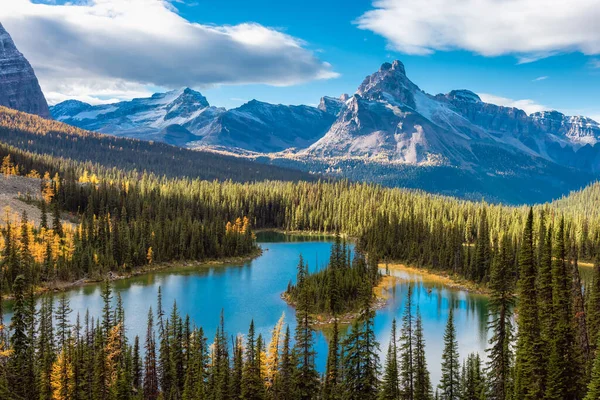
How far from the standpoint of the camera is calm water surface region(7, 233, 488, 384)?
3098 inches

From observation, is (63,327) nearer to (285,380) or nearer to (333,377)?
(285,380)

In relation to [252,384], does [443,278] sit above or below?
below

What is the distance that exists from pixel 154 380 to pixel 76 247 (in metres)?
75.7

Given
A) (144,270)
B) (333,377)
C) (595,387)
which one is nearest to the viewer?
(595,387)

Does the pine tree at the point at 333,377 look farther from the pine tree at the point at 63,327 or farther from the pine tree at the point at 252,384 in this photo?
the pine tree at the point at 63,327

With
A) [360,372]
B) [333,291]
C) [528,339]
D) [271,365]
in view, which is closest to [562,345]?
[528,339]

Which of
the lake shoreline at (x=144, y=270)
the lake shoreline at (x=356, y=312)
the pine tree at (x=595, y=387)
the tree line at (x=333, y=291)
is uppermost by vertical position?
the pine tree at (x=595, y=387)

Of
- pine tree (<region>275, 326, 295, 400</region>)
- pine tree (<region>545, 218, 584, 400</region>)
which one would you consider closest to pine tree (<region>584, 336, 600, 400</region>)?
pine tree (<region>545, 218, 584, 400</region>)

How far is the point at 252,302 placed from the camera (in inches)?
3853

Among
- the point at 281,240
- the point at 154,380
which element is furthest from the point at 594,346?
the point at 281,240

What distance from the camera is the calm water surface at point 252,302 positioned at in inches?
3098

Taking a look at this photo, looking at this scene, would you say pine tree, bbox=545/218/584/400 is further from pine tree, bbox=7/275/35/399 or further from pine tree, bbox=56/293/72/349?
pine tree, bbox=7/275/35/399

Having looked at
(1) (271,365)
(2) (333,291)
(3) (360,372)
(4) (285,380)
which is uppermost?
(3) (360,372)

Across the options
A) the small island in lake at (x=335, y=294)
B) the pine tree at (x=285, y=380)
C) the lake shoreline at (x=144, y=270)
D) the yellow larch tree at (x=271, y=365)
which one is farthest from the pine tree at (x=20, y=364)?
the lake shoreline at (x=144, y=270)
